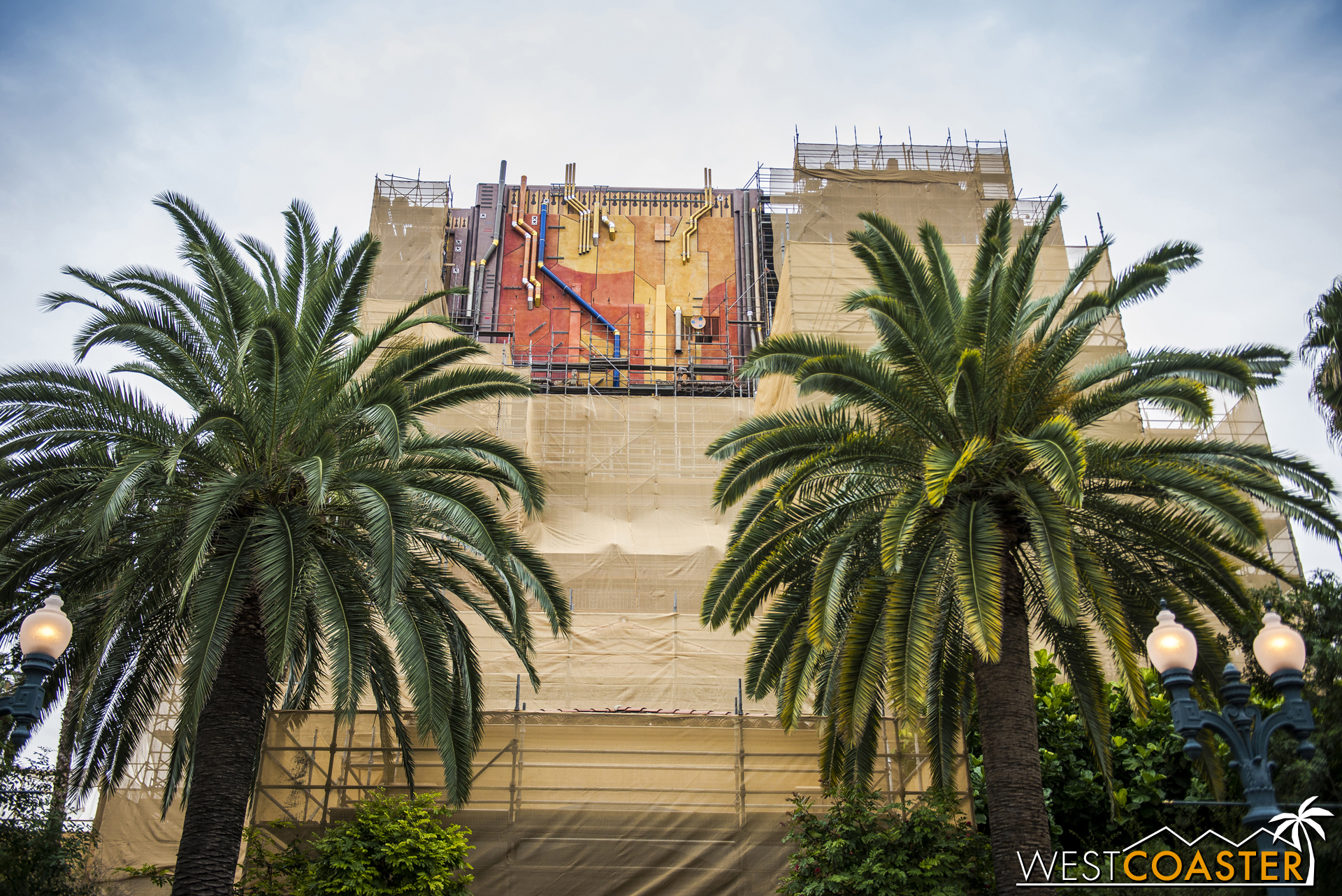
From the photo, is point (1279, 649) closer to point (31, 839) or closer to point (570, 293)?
point (31, 839)

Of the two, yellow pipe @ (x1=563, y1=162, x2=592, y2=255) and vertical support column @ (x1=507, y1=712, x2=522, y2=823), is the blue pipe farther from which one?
vertical support column @ (x1=507, y1=712, x2=522, y2=823)

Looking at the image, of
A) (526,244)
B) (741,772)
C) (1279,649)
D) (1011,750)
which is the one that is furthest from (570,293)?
(1279,649)

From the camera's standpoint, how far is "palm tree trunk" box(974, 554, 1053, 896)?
12.7m

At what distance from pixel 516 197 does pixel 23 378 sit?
83.2 feet

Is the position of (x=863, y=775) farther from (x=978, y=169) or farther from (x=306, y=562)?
(x=978, y=169)

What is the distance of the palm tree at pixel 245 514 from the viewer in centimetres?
1267

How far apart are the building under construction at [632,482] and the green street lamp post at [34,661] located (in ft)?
21.6

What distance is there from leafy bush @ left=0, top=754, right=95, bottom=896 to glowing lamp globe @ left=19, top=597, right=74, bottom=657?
440 centimetres

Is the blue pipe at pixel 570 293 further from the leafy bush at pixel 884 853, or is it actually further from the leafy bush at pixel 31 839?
the leafy bush at pixel 31 839

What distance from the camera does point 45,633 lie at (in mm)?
9062

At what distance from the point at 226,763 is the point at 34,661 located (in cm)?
463

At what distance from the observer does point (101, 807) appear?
1986 centimetres

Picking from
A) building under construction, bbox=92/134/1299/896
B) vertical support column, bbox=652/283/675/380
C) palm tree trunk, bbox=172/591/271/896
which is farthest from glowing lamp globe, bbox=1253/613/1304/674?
vertical support column, bbox=652/283/675/380

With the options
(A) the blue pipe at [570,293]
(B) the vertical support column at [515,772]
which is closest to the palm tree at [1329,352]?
(B) the vertical support column at [515,772]
